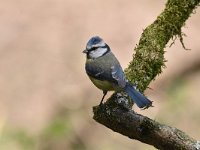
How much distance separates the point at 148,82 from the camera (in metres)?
3.49

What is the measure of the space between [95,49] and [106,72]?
178mm

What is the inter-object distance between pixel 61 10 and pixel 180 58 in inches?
72.6

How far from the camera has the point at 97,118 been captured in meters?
3.20

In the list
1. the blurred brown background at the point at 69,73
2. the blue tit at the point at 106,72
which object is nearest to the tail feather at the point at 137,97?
the blue tit at the point at 106,72

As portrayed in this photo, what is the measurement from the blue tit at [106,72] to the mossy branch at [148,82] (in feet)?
0.24

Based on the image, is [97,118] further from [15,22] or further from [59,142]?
[15,22]

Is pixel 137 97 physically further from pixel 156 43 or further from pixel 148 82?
pixel 156 43

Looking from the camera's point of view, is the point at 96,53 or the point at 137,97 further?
the point at 96,53

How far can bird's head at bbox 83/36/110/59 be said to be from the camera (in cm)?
338

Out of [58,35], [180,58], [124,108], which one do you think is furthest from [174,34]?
[58,35]

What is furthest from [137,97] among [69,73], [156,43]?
[69,73]

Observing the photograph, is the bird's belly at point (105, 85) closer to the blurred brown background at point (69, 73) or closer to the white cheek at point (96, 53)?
the white cheek at point (96, 53)

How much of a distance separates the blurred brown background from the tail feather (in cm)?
279

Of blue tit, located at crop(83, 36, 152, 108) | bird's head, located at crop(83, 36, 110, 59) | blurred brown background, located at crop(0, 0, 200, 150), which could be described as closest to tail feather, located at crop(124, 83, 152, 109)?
blue tit, located at crop(83, 36, 152, 108)
